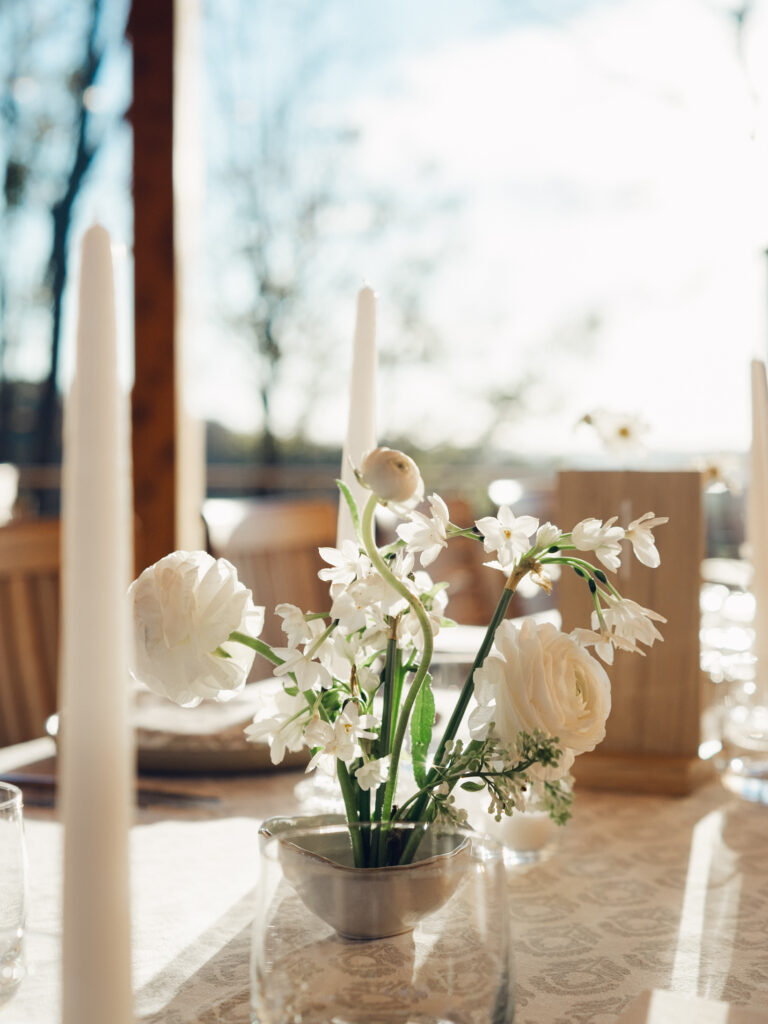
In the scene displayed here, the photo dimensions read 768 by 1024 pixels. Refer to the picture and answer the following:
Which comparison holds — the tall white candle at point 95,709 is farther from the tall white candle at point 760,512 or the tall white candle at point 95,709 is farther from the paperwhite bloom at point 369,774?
the tall white candle at point 760,512

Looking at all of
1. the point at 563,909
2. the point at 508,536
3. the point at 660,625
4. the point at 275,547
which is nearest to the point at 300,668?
the point at 508,536

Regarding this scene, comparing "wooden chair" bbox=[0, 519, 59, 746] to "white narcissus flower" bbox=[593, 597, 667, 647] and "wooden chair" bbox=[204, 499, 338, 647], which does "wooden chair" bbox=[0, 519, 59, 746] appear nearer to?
"wooden chair" bbox=[204, 499, 338, 647]

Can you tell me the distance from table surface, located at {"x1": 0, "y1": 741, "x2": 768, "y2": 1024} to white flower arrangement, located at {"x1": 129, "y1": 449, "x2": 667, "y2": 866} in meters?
0.11

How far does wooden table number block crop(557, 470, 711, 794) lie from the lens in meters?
1.03

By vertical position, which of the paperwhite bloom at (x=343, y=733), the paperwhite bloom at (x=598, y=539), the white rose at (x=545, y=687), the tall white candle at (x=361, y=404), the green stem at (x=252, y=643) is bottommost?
the paperwhite bloom at (x=343, y=733)

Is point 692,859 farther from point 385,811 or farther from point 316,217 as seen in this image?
point 316,217

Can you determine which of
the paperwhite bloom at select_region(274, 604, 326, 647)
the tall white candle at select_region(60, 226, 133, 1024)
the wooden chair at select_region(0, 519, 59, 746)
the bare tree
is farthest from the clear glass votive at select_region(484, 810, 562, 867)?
the bare tree

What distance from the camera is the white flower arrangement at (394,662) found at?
52 cm

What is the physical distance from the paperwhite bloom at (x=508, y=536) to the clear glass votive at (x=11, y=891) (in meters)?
0.27

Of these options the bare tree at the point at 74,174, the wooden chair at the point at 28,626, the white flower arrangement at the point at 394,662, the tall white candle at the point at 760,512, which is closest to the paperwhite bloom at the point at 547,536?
the white flower arrangement at the point at 394,662

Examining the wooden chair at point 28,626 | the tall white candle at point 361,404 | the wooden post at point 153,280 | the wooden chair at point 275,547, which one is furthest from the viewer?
the wooden post at point 153,280

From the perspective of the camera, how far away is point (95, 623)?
15.1 inches

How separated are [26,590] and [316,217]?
4.59m

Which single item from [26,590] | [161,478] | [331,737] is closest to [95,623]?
[331,737]
